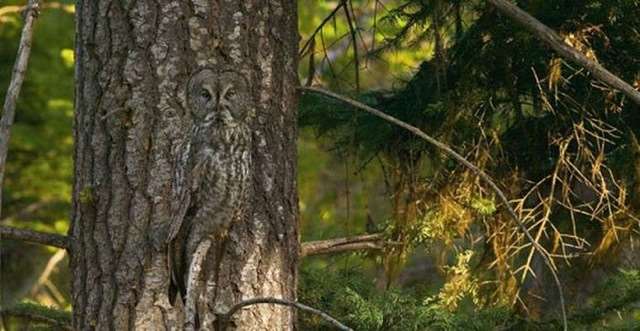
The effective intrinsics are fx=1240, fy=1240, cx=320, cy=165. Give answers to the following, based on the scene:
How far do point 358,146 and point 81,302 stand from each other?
1.55 meters

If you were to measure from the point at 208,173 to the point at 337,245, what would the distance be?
0.61 metres

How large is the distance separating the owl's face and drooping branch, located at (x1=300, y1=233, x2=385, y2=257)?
544mm

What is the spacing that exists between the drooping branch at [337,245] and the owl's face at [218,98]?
1.79ft

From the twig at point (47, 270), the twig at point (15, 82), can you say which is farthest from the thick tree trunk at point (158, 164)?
the twig at point (47, 270)

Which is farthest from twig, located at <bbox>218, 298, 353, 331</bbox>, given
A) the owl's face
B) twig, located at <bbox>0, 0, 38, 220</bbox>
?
twig, located at <bbox>0, 0, 38, 220</bbox>

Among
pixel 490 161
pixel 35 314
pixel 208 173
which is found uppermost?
A: pixel 490 161

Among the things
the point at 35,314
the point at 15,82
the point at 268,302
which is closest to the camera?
the point at 15,82

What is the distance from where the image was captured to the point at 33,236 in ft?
12.6

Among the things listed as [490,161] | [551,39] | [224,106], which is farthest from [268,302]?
[490,161]

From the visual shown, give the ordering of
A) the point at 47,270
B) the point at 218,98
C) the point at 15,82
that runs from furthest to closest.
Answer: the point at 47,270
the point at 218,98
the point at 15,82

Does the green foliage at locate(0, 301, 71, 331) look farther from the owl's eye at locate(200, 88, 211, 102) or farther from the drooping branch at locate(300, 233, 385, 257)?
the owl's eye at locate(200, 88, 211, 102)

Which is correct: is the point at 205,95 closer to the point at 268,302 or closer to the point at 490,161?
the point at 268,302

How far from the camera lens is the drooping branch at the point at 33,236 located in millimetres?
3781

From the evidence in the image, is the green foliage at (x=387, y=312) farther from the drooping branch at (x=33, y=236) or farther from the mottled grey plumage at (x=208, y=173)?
the drooping branch at (x=33, y=236)
